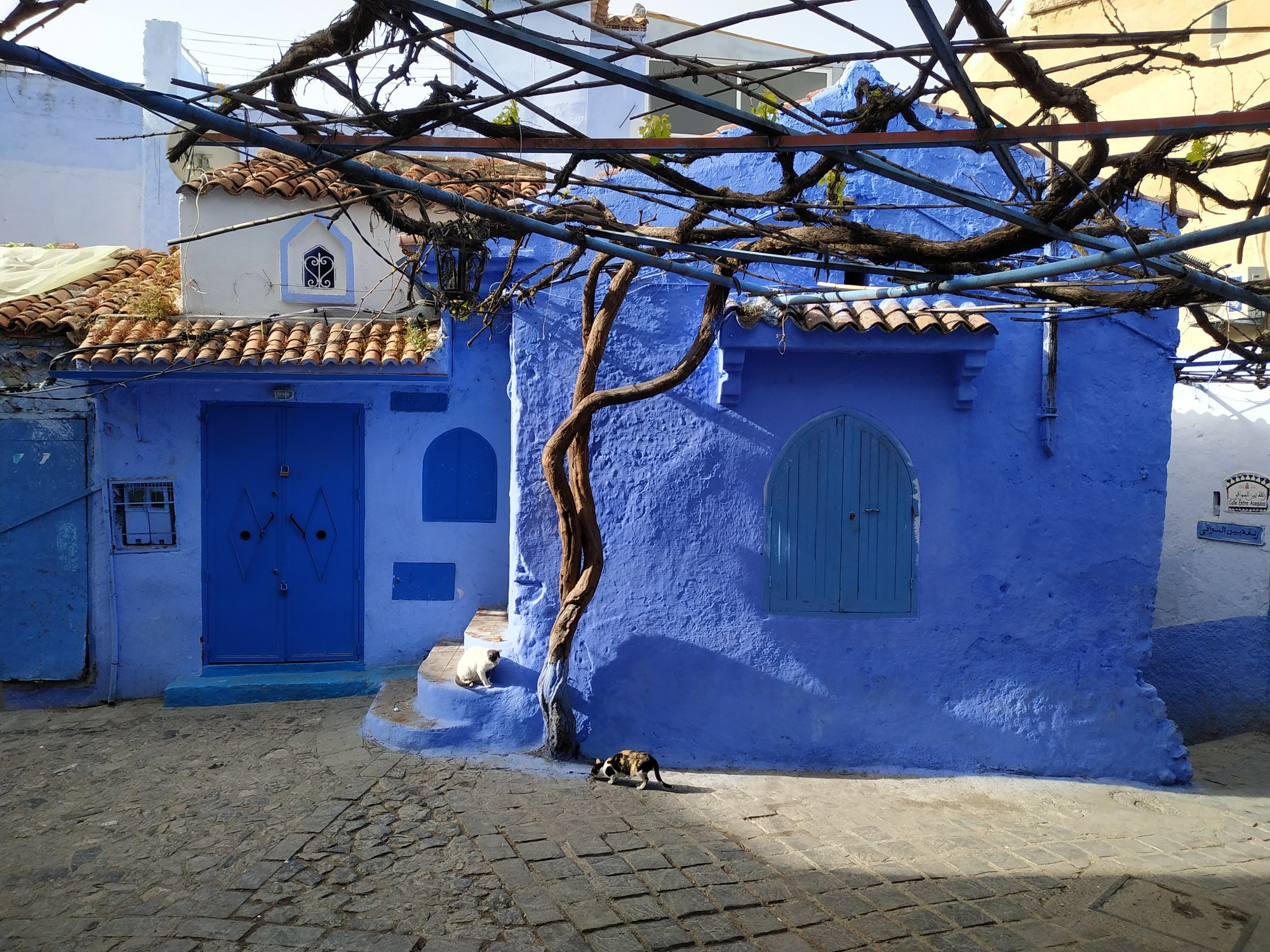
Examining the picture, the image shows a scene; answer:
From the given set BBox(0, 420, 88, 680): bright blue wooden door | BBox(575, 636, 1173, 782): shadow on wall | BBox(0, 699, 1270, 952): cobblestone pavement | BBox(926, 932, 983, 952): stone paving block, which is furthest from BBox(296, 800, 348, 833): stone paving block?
BBox(0, 420, 88, 680): bright blue wooden door

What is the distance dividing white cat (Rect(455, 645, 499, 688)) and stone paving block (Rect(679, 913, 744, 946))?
2541 mm

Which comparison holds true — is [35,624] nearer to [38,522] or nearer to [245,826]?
[38,522]

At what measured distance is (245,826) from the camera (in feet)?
18.2

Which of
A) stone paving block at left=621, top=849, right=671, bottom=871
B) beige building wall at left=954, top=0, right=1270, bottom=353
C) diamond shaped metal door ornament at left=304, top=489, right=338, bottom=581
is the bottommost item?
stone paving block at left=621, top=849, right=671, bottom=871

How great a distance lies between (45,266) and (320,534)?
4.08 metres

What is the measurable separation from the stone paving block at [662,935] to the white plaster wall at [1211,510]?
21.4 feet

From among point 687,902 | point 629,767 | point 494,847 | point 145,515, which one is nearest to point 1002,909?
point 687,902

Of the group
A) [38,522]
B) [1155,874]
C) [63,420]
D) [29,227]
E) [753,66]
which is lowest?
[1155,874]

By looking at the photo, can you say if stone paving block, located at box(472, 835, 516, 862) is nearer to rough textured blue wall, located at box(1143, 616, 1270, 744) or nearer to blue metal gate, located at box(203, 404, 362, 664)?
blue metal gate, located at box(203, 404, 362, 664)

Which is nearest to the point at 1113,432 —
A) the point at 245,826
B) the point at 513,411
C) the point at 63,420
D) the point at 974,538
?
the point at 974,538

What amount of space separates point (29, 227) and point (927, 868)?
13847 mm

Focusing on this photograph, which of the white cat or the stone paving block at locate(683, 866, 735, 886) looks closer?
the stone paving block at locate(683, 866, 735, 886)

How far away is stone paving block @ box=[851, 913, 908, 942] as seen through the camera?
456 cm

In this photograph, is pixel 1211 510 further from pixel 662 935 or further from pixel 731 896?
pixel 662 935
